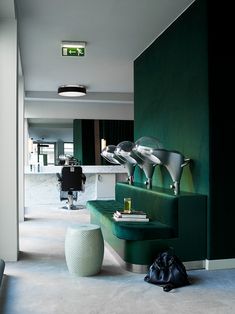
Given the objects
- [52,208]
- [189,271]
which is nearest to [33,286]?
[189,271]

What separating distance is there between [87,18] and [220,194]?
2.78m

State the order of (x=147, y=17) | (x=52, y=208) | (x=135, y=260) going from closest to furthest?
(x=135, y=260), (x=147, y=17), (x=52, y=208)

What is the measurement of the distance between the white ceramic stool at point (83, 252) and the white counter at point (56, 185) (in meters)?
6.25

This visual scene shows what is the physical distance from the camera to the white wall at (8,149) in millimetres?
4449

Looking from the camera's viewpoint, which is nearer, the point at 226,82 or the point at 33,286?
the point at 33,286

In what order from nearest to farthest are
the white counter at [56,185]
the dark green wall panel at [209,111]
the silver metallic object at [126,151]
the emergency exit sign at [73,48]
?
the dark green wall panel at [209,111], the silver metallic object at [126,151], the emergency exit sign at [73,48], the white counter at [56,185]

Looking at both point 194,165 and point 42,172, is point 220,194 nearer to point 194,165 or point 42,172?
point 194,165

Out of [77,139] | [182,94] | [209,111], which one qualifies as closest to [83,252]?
[209,111]

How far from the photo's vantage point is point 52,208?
367 inches

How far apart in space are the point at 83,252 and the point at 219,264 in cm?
149

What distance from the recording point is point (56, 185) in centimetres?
1034

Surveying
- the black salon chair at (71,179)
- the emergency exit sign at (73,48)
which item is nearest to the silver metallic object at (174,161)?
the emergency exit sign at (73,48)

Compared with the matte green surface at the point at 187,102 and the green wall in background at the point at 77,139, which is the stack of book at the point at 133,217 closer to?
the matte green surface at the point at 187,102

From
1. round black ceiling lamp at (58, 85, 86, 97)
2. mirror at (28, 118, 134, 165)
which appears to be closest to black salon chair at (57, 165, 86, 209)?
mirror at (28, 118, 134, 165)
